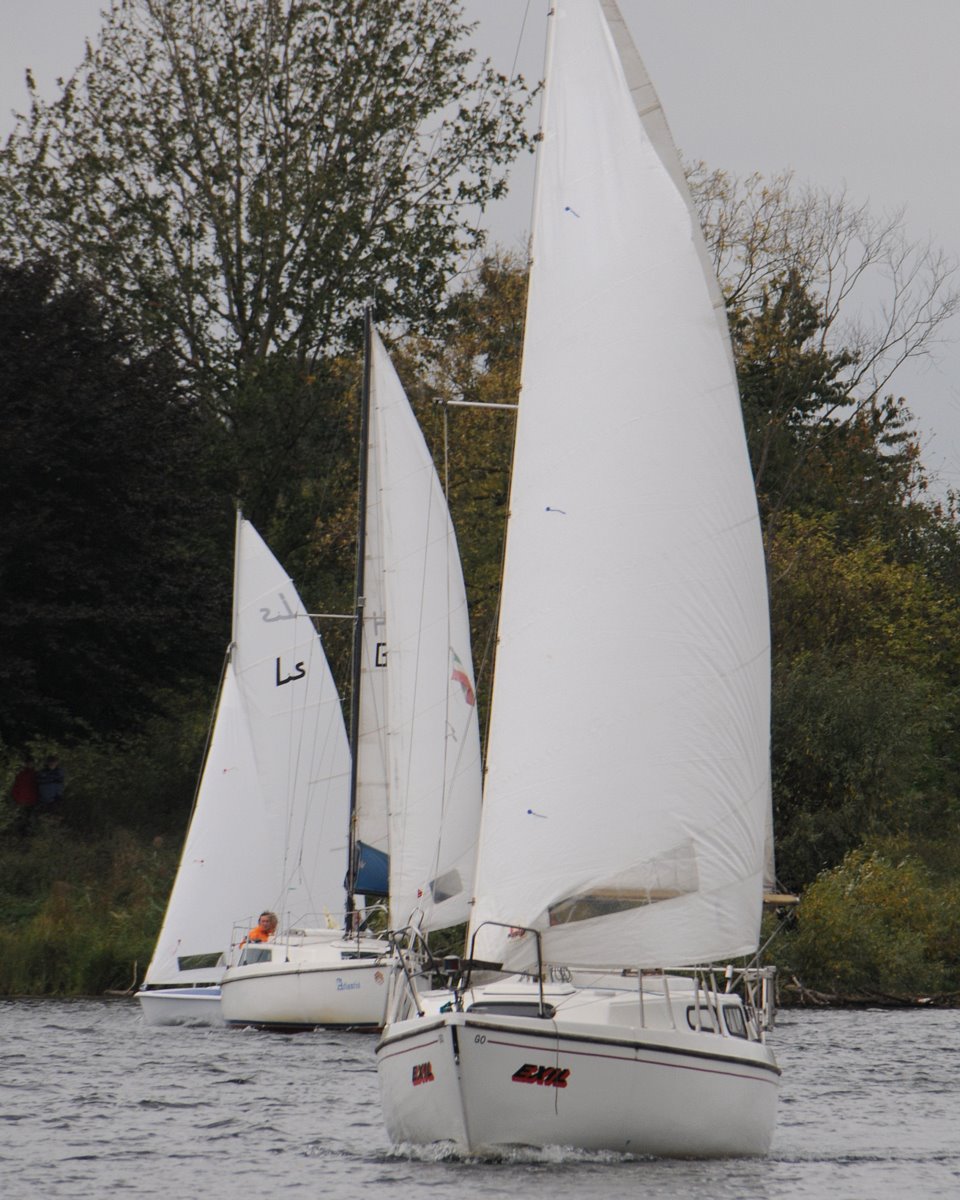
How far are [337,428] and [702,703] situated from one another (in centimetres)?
3443

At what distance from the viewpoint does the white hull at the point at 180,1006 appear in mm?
30859

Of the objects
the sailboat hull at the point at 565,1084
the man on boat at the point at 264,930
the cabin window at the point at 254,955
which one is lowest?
the sailboat hull at the point at 565,1084

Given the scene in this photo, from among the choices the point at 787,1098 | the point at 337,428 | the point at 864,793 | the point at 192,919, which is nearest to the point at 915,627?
the point at 864,793

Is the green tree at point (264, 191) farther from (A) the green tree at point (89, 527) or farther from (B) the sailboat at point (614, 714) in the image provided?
(B) the sailboat at point (614, 714)

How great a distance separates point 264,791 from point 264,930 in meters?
2.92

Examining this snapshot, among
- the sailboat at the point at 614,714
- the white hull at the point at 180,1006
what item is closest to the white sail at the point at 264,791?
the white hull at the point at 180,1006

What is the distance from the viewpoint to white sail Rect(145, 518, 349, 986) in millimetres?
31953

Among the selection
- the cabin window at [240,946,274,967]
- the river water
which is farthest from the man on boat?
the river water

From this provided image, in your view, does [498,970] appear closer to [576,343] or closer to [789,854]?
[576,343]

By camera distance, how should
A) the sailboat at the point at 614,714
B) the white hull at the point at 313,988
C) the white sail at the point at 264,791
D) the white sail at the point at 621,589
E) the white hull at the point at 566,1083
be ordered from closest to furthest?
the white hull at the point at 566,1083 → the sailboat at the point at 614,714 → the white sail at the point at 621,589 → the white hull at the point at 313,988 → the white sail at the point at 264,791

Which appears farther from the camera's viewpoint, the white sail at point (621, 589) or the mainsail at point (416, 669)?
the mainsail at point (416, 669)

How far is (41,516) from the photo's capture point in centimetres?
3947

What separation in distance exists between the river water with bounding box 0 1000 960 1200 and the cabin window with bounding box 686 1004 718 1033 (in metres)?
1.03

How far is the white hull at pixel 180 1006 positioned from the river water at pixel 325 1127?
887 millimetres
